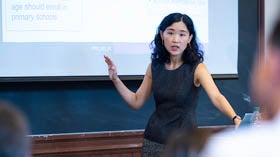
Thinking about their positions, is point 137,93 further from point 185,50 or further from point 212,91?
point 212,91

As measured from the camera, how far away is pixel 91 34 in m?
2.92

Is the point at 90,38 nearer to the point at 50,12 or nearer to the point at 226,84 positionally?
the point at 50,12

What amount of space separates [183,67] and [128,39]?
706 millimetres

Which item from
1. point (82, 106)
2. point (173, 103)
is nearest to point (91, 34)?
point (82, 106)

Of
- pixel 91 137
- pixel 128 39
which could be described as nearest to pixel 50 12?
pixel 128 39

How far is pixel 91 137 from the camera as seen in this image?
2.96 m

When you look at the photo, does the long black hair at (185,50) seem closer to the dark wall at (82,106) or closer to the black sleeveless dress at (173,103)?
the black sleeveless dress at (173,103)

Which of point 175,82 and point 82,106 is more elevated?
point 175,82

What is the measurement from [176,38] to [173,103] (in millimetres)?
333

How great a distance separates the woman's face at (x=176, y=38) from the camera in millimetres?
2385

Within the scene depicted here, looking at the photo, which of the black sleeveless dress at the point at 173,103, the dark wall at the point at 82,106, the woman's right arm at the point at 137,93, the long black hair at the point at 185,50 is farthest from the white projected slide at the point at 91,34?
the black sleeveless dress at the point at 173,103

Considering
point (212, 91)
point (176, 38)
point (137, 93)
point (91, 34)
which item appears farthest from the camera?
point (91, 34)

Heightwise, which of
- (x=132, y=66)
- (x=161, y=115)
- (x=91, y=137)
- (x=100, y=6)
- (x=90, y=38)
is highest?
(x=100, y=6)

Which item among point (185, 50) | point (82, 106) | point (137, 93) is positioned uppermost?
point (185, 50)
